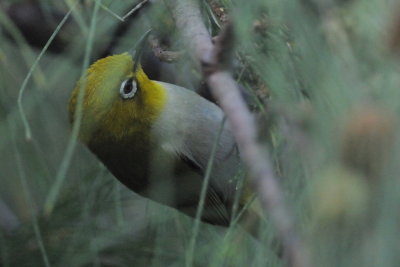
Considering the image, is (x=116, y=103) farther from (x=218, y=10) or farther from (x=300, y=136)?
(x=300, y=136)

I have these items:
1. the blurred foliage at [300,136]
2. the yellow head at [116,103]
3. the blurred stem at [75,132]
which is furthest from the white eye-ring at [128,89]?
the blurred stem at [75,132]

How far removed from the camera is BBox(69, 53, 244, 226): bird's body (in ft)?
7.41

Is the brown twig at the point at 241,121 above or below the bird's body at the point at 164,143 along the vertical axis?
above

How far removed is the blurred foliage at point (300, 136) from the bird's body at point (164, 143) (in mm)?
168

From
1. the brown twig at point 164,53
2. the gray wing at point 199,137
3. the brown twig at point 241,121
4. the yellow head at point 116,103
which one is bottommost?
the gray wing at point 199,137

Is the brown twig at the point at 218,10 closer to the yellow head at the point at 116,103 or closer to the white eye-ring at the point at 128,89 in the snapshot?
the yellow head at the point at 116,103

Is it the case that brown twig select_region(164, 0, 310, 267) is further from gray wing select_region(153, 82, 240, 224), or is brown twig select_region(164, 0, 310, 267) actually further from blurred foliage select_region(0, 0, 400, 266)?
gray wing select_region(153, 82, 240, 224)

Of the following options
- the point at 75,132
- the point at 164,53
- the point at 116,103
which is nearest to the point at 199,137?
the point at 116,103

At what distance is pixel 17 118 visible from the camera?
1.87m

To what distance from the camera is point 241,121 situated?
87 cm

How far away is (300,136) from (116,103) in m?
1.51

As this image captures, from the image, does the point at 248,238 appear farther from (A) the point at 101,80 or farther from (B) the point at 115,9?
(A) the point at 101,80

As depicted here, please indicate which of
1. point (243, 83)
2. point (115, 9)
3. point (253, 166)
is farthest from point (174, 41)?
point (253, 166)

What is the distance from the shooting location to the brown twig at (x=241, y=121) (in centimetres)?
69
